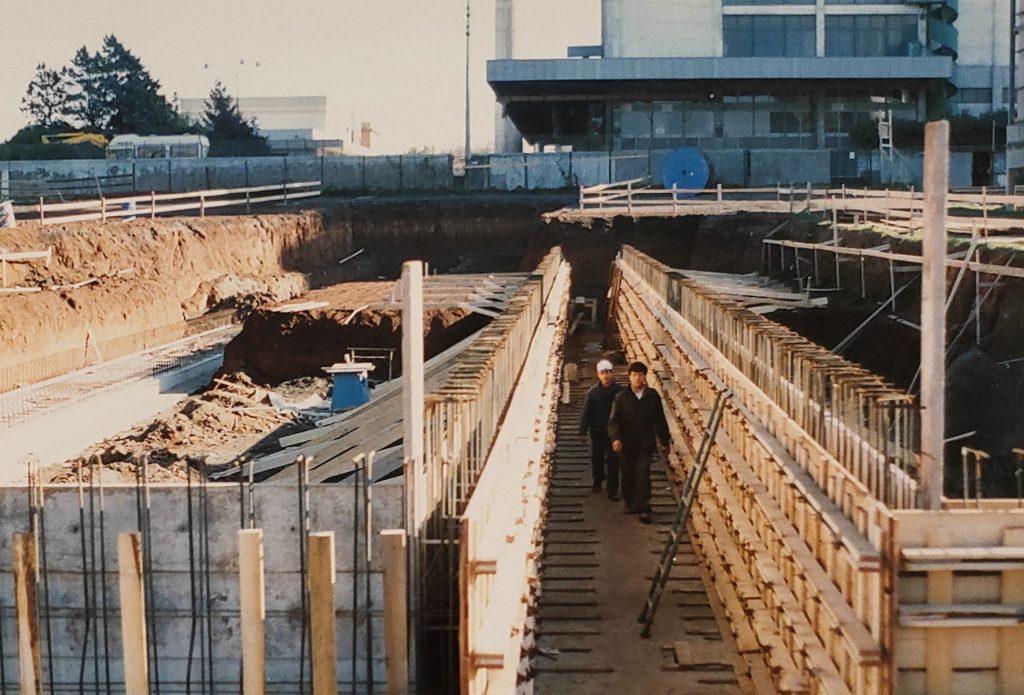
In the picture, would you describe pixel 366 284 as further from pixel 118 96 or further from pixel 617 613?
pixel 118 96

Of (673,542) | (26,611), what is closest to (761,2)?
(673,542)

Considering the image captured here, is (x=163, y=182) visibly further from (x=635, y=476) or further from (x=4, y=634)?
(x=4, y=634)

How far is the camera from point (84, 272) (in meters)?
30.3

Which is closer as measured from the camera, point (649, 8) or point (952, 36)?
point (649, 8)

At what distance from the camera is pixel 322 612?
24.9 feet

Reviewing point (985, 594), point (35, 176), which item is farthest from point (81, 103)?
point (985, 594)

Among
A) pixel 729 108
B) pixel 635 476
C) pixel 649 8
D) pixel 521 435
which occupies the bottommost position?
pixel 635 476

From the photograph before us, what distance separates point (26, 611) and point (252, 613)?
1505 mm

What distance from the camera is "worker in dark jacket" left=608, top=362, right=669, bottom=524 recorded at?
13.5 meters

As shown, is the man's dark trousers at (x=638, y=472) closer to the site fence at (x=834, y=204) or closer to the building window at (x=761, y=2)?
the site fence at (x=834, y=204)

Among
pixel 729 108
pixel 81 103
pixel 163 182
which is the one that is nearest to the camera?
pixel 163 182

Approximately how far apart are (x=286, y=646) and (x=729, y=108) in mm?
53612

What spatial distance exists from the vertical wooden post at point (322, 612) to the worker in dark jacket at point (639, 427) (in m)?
6.22

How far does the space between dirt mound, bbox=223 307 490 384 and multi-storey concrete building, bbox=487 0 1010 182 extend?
1271 inches
